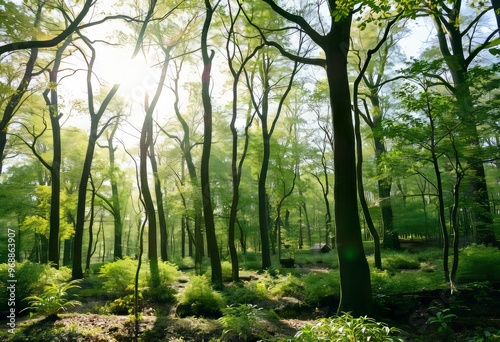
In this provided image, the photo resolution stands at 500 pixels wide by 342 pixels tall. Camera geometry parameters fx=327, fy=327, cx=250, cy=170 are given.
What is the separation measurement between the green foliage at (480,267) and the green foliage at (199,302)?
6734mm

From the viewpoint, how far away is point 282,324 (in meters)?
7.19

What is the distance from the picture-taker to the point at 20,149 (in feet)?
71.7

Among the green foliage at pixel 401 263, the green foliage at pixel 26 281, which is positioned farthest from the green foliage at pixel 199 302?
the green foliage at pixel 401 263

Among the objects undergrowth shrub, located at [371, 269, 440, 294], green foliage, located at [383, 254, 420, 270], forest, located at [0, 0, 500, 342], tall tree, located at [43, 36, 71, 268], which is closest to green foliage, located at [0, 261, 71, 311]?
forest, located at [0, 0, 500, 342]

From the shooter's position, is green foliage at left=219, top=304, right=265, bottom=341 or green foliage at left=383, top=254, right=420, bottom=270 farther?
green foliage at left=383, top=254, right=420, bottom=270

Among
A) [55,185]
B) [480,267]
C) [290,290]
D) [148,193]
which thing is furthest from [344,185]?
[55,185]

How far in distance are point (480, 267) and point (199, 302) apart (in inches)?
303

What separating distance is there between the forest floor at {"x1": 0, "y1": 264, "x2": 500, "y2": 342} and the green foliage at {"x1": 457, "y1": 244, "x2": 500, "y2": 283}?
0.42m

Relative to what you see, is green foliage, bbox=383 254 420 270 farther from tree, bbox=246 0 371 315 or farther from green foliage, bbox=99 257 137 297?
green foliage, bbox=99 257 137 297

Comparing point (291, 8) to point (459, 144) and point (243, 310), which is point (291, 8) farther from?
point (243, 310)

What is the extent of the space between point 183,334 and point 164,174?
17979mm

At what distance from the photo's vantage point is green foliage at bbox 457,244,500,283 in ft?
28.6

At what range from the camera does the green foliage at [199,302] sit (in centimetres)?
837

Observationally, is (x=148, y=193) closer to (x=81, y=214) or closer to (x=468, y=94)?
(x=81, y=214)
